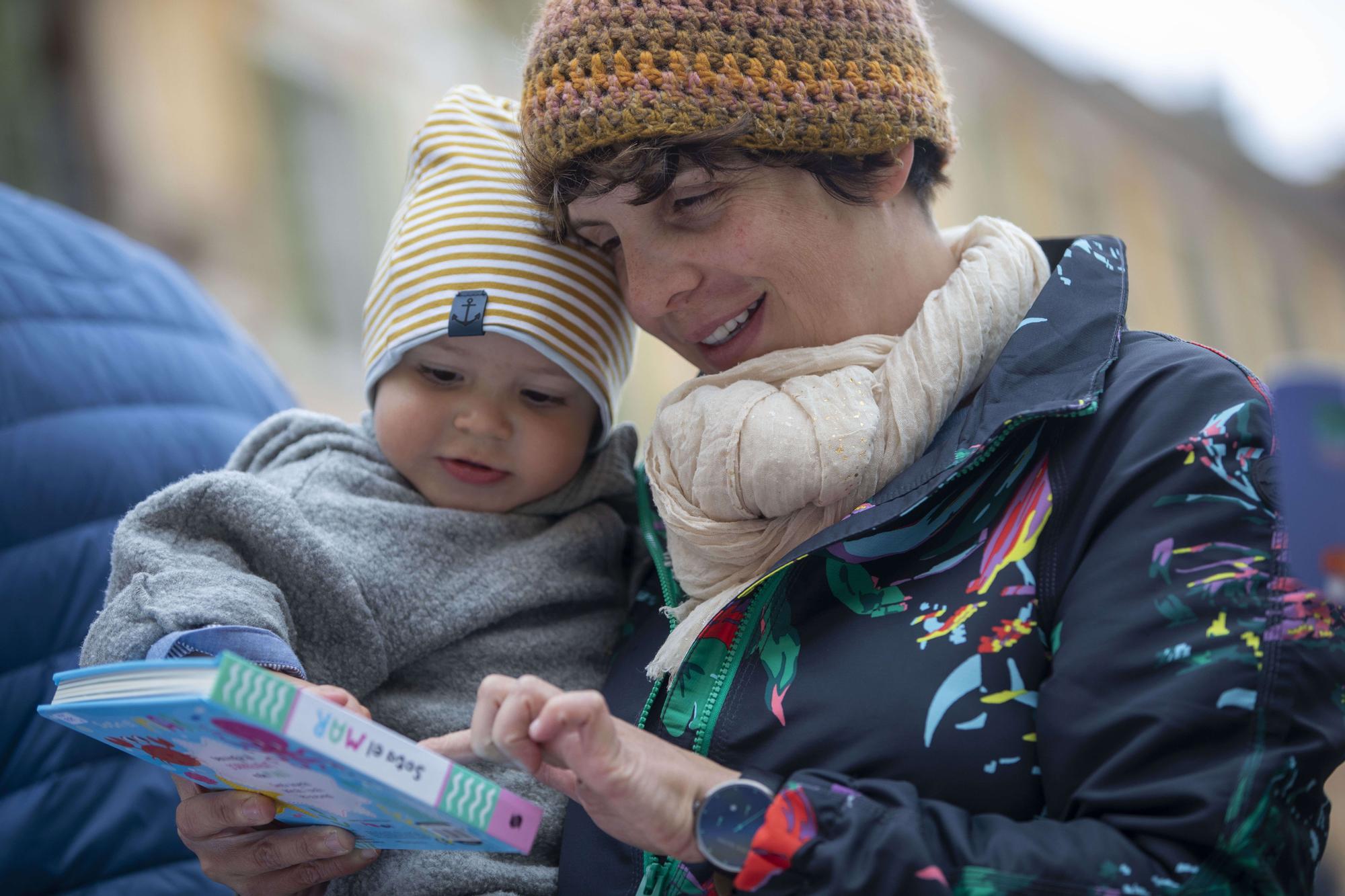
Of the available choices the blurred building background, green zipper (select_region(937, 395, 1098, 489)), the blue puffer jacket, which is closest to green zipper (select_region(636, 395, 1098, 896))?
green zipper (select_region(937, 395, 1098, 489))

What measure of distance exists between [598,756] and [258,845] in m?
0.50

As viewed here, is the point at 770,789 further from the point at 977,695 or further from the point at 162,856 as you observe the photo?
the point at 162,856

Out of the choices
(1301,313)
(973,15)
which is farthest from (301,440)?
(1301,313)

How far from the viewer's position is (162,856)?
5.14ft

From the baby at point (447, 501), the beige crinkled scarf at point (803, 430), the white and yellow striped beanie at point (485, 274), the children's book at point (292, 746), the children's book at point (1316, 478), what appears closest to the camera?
the children's book at point (1316, 478)

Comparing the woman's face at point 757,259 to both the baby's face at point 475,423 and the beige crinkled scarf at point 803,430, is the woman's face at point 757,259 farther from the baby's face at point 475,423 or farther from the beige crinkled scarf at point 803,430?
the baby's face at point 475,423

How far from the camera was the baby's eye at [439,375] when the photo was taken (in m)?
1.55

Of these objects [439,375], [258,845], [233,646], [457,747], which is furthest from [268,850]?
[439,375]

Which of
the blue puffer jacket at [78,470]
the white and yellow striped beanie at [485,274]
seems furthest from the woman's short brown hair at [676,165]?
the blue puffer jacket at [78,470]

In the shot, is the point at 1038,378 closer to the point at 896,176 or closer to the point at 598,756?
the point at 896,176

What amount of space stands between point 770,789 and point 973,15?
826 centimetres

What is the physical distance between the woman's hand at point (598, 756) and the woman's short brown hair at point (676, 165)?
59cm

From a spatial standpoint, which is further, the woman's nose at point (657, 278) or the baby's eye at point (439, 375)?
the baby's eye at point (439, 375)

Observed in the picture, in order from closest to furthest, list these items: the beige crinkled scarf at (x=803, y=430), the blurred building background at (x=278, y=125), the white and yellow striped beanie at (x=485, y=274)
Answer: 1. the beige crinkled scarf at (x=803, y=430)
2. the white and yellow striped beanie at (x=485, y=274)
3. the blurred building background at (x=278, y=125)
